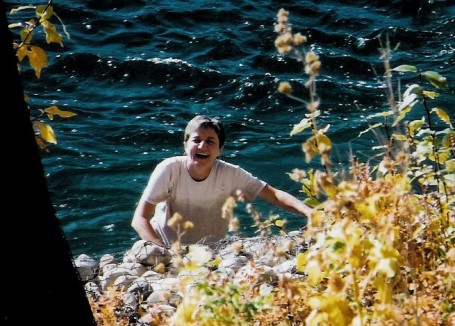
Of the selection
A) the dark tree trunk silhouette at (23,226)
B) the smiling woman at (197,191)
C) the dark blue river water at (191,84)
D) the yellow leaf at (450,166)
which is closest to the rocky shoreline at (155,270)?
the smiling woman at (197,191)

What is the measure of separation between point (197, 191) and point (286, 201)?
0.67 m

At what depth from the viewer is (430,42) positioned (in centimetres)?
1280

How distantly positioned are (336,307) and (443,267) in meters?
0.84

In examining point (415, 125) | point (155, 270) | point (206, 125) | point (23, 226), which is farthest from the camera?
point (206, 125)

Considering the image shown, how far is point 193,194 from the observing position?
6719 millimetres

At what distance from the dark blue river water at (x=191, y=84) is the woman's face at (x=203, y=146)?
5.50ft

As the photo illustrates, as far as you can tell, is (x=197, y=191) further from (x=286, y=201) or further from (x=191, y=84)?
(x=191, y=84)

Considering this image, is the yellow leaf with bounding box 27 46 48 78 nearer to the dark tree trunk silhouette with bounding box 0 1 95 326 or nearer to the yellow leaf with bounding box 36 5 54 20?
the yellow leaf with bounding box 36 5 54 20

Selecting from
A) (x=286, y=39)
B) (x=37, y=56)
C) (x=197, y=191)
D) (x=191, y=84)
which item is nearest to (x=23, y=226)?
(x=37, y=56)

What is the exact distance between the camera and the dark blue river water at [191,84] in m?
9.12

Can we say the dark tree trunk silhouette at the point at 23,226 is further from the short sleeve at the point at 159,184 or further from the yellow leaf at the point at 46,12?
the short sleeve at the point at 159,184

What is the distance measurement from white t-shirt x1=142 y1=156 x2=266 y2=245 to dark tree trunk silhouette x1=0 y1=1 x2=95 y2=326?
3.71 m

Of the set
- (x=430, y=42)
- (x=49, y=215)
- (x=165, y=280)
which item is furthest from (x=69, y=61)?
(x=49, y=215)

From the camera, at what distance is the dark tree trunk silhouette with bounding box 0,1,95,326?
9.02 feet
